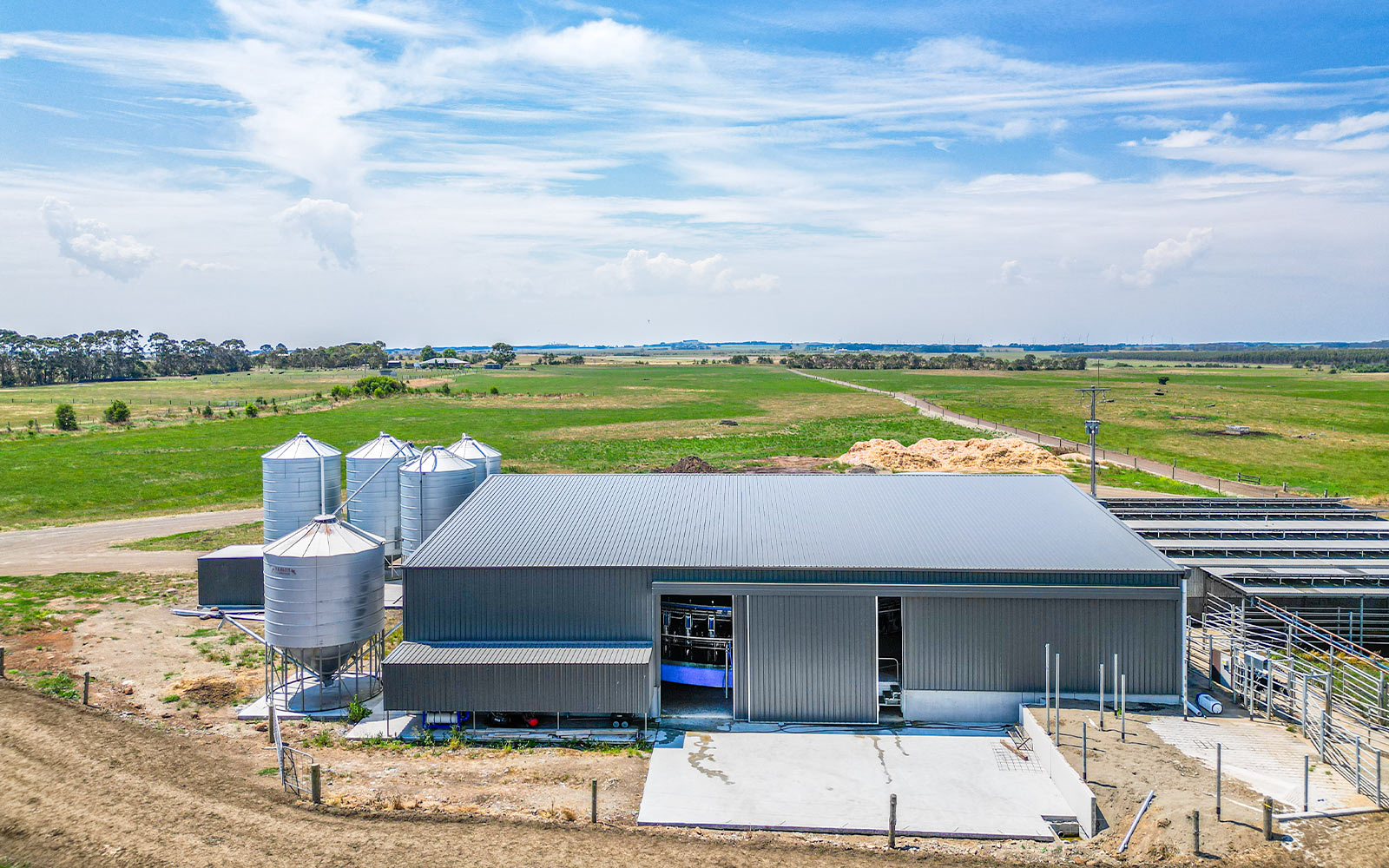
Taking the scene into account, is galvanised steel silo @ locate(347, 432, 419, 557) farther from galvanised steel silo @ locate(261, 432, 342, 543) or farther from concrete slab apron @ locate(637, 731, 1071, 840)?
concrete slab apron @ locate(637, 731, 1071, 840)

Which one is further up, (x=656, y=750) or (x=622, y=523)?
(x=622, y=523)

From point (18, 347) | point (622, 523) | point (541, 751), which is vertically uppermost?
point (18, 347)

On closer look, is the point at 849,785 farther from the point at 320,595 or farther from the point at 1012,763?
the point at 320,595

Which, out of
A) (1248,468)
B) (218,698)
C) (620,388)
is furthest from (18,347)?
(1248,468)

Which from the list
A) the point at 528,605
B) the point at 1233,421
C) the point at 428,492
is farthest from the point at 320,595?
the point at 1233,421

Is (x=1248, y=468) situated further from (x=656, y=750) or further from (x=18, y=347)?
(x=18, y=347)

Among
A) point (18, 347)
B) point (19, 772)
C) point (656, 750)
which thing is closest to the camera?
point (19, 772)
